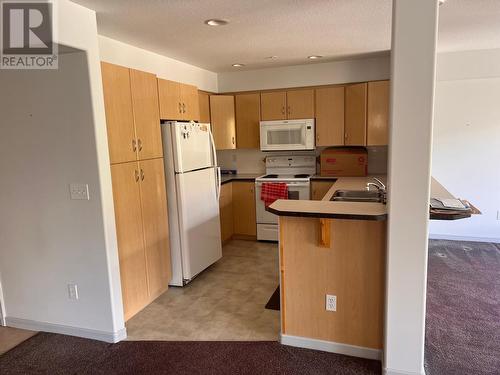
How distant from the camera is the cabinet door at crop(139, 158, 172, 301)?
10.3ft

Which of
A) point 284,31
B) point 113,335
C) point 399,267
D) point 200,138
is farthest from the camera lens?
point 200,138

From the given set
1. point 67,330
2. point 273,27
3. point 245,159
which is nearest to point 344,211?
point 273,27

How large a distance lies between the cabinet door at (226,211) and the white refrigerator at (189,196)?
2.54 feet

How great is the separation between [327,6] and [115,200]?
2.12m

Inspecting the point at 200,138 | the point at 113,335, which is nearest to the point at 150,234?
the point at 113,335

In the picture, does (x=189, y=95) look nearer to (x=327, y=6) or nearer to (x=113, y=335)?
(x=327, y=6)

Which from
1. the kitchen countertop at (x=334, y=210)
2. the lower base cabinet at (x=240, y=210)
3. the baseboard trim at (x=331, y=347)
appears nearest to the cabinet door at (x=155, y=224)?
the kitchen countertop at (x=334, y=210)

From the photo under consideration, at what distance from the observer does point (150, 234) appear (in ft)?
10.5

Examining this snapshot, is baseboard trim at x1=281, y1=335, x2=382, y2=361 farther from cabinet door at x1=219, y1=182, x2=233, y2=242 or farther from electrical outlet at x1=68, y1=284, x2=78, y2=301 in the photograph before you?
cabinet door at x1=219, y1=182, x2=233, y2=242

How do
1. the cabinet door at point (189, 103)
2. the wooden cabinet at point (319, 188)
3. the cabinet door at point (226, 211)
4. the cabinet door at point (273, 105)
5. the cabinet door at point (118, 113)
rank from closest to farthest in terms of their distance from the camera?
the cabinet door at point (118, 113)
the cabinet door at point (189, 103)
the wooden cabinet at point (319, 188)
the cabinet door at point (226, 211)
the cabinet door at point (273, 105)

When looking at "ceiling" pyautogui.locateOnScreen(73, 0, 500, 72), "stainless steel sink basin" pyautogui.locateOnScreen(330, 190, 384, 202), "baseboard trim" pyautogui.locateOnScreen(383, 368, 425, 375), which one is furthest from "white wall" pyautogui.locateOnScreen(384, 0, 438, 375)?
"stainless steel sink basin" pyautogui.locateOnScreen(330, 190, 384, 202)

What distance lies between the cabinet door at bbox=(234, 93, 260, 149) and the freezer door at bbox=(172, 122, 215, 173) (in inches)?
50.3

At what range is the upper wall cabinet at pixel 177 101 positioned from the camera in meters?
3.31

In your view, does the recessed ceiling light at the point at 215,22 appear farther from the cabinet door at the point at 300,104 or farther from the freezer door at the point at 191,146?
the cabinet door at the point at 300,104
